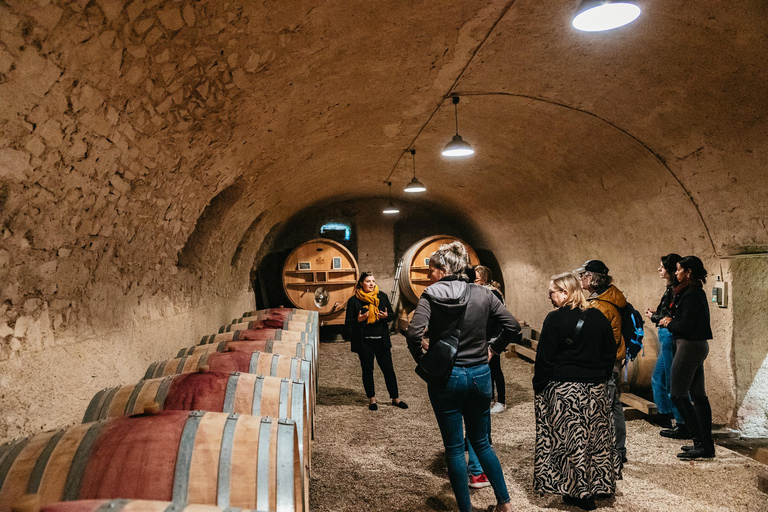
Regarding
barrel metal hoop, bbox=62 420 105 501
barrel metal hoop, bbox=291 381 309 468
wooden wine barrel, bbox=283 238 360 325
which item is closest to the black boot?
barrel metal hoop, bbox=291 381 309 468

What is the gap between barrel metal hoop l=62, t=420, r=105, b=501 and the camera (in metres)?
1.69

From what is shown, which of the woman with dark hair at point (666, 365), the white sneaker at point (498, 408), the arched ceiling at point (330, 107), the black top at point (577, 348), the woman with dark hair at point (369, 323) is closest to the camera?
the arched ceiling at point (330, 107)

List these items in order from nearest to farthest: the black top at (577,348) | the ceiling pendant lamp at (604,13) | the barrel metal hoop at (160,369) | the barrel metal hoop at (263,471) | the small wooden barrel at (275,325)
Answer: the barrel metal hoop at (263,471) → the ceiling pendant lamp at (604,13) → the black top at (577,348) → the barrel metal hoop at (160,369) → the small wooden barrel at (275,325)

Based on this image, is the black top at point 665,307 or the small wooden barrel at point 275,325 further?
the small wooden barrel at point 275,325

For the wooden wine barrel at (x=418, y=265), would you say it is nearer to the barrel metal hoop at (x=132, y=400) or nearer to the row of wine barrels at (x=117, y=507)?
the barrel metal hoop at (x=132, y=400)

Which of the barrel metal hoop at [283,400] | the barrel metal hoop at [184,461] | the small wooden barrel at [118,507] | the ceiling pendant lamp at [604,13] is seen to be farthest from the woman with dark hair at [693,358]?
the small wooden barrel at [118,507]

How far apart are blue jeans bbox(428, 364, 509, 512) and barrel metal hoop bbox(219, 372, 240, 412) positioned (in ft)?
3.45

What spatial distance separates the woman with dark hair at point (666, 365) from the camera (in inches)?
164

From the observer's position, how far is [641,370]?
4.86 m

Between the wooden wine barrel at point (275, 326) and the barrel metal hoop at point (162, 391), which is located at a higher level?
the wooden wine barrel at point (275, 326)

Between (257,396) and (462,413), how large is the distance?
45.0 inches

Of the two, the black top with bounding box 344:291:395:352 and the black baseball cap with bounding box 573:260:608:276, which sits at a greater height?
the black baseball cap with bounding box 573:260:608:276

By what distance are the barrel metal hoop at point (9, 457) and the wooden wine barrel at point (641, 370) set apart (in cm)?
480

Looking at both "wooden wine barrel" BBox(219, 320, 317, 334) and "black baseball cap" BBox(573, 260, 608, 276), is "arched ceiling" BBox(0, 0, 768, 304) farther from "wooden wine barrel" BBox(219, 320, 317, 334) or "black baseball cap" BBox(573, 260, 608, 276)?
"black baseball cap" BBox(573, 260, 608, 276)
